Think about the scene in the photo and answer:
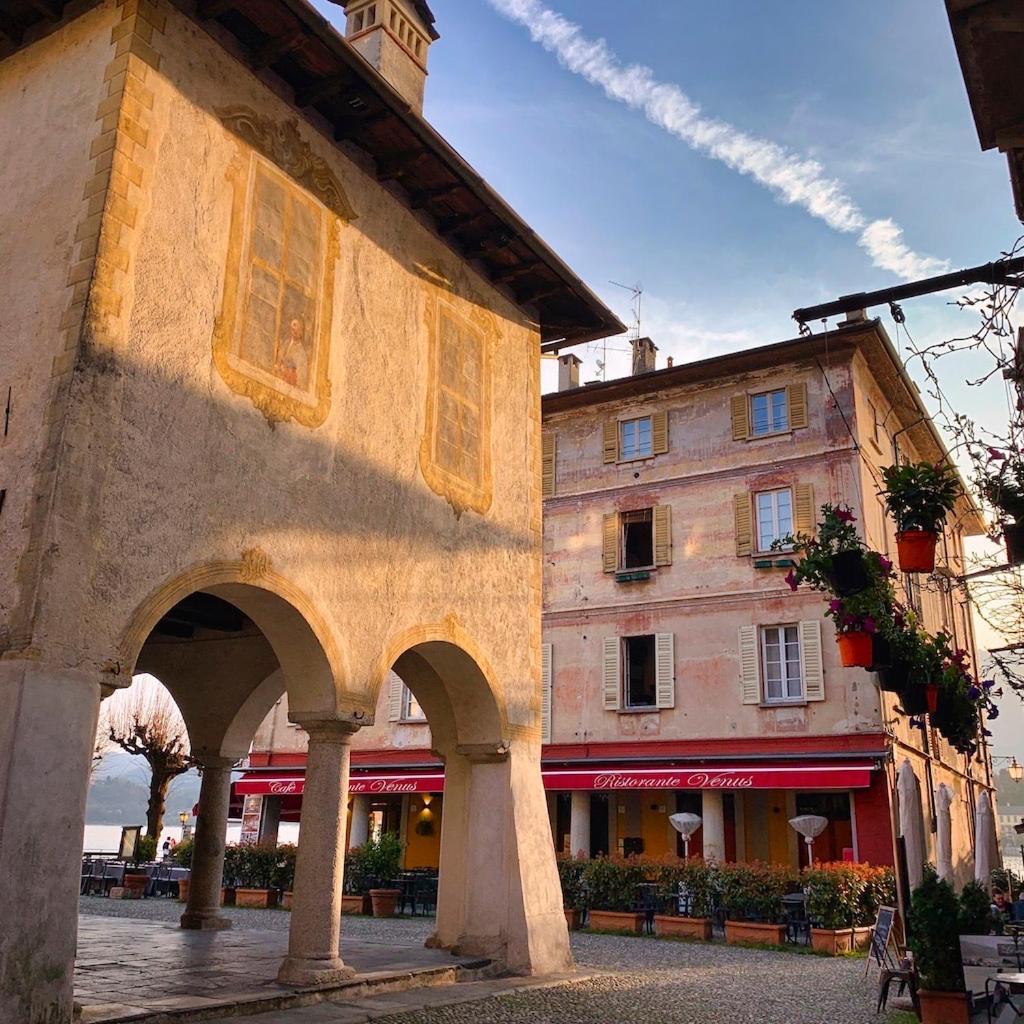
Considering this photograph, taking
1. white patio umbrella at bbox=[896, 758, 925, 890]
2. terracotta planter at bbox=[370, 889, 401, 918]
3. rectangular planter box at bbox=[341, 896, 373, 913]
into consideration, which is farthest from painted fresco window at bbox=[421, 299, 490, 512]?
rectangular planter box at bbox=[341, 896, 373, 913]

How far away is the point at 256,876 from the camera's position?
67.2 feet

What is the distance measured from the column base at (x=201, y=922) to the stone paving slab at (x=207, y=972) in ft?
0.49

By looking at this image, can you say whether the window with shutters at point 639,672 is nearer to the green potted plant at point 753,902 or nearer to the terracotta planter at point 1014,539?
the green potted plant at point 753,902

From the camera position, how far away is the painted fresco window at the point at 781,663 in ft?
66.4

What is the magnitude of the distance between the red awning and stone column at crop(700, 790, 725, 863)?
82cm

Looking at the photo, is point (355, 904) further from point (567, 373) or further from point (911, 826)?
point (567, 373)

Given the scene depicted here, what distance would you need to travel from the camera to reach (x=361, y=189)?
9.98 metres

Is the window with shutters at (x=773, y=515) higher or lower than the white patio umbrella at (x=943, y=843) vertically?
higher

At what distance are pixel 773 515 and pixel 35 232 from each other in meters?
16.7

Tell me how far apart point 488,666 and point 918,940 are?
4806 millimetres

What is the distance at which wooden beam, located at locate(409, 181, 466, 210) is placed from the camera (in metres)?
10.5

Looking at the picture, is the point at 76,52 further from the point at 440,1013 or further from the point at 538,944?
the point at 538,944

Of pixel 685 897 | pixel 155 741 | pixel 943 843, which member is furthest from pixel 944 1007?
pixel 155 741

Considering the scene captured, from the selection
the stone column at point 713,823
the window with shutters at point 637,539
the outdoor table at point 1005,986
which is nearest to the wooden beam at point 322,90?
the outdoor table at point 1005,986
